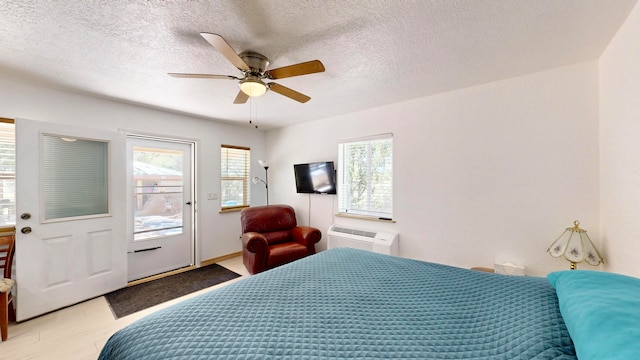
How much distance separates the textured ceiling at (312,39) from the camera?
1.41 m

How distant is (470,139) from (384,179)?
3.71 ft

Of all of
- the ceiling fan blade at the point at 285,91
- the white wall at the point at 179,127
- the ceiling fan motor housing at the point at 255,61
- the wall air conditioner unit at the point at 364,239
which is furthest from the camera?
the wall air conditioner unit at the point at 364,239

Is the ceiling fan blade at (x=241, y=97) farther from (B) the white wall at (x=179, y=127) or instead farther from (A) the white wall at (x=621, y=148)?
(A) the white wall at (x=621, y=148)

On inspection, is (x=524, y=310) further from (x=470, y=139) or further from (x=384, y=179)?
(x=384, y=179)

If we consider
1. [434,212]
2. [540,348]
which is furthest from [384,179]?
[540,348]

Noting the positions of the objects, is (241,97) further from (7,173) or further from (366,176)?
(7,173)

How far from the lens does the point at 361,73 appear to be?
7.45 ft

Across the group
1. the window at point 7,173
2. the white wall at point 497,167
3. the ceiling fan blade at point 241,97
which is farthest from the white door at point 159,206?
the white wall at point 497,167

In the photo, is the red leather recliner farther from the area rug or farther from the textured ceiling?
the textured ceiling

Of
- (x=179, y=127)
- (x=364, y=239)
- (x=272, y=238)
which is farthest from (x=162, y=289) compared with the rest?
(x=364, y=239)

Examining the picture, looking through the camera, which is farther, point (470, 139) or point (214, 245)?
point (214, 245)

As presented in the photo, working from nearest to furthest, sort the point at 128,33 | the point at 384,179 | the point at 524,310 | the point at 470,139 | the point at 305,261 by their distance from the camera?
the point at 524,310
the point at 128,33
the point at 305,261
the point at 470,139
the point at 384,179

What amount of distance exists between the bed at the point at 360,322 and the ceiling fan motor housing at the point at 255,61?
155 cm

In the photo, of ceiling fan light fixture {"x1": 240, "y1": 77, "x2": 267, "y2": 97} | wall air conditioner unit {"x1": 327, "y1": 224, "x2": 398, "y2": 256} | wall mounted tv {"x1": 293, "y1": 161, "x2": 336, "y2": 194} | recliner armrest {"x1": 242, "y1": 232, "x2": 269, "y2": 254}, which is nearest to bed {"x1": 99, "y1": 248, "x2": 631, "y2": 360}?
ceiling fan light fixture {"x1": 240, "y1": 77, "x2": 267, "y2": 97}
